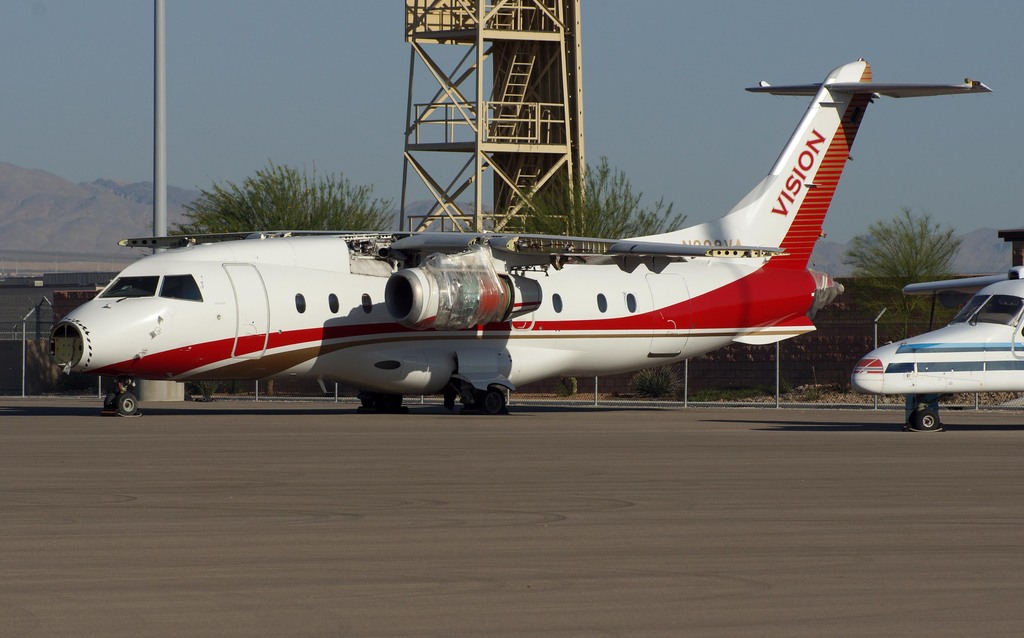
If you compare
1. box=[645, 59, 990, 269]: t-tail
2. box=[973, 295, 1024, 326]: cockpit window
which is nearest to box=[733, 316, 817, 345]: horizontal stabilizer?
box=[645, 59, 990, 269]: t-tail

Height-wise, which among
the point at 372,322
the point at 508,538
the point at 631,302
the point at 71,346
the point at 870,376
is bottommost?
the point at 508,538

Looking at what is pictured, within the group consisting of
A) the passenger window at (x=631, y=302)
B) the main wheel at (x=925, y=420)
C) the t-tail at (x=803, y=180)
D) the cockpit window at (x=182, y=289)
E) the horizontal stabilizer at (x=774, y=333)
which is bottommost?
the main wheel at (x=925, y=420)

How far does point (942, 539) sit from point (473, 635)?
14.1ft

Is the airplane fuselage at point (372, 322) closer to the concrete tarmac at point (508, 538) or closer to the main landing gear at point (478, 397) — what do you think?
the main landing gear at point (478, 397)

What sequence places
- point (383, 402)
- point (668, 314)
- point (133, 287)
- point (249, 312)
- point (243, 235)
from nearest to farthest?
1. point (133, 287)
2. point (249, 312)
3. point (243, 235)
4. point (383, 402)
5. point (668, 314)

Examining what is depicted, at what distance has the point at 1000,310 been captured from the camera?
72.8ft

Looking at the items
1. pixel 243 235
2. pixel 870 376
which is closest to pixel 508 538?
pixel 870 376

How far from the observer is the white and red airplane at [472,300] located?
25250mm

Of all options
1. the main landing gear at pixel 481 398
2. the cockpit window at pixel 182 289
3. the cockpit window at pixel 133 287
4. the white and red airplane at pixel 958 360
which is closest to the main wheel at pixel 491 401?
the main landing gear at pixel 481 398

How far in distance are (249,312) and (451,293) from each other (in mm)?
3428

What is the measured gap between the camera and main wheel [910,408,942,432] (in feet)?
73.5

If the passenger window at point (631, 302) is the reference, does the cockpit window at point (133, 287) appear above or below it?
above

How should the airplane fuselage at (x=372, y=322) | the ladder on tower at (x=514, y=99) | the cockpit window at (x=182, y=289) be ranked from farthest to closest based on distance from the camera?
the ladder on tower at (x=514, y=99) → the cockpit window at (x=182, y=289) → the airplane fuselage at (x=372, y=322)

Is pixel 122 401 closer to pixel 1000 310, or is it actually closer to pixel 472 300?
pixel 472 300
